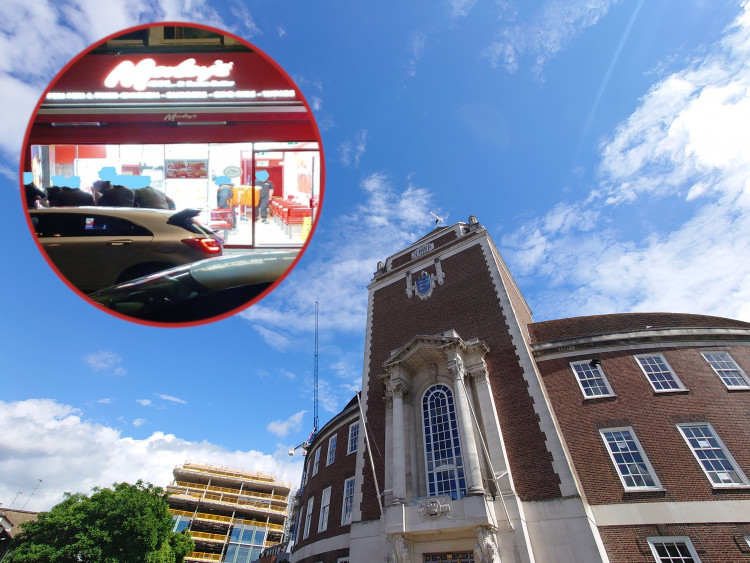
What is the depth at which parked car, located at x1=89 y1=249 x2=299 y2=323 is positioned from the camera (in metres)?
4.80

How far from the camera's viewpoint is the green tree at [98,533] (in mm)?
27031

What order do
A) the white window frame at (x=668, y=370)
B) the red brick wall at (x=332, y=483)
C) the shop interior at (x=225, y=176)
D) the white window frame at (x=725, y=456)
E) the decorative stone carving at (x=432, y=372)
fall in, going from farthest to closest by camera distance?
the red brick wall at (x=332, y=483) < the decorative stone carving at (x=432, y=372) < the white window frame at (x=668, y=370) < the white window frame at (x=725, y=456) < the shop interior at (x=225, y=176)

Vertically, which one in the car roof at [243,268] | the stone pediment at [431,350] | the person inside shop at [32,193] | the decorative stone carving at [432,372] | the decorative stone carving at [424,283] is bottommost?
the car roof at [243,268]

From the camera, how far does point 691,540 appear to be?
14.6 meters

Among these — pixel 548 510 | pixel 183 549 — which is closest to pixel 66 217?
pixel 548 510

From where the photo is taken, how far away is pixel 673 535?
14852 millimetres

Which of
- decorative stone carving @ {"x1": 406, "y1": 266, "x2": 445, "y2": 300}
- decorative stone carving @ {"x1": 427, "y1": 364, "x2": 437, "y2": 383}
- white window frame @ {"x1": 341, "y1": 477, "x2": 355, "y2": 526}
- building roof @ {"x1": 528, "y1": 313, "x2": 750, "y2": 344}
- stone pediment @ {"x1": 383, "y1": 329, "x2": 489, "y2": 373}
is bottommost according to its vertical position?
white window frame @ {"x1": 341, "y1": 477, "x2": 355, "y2": 526}

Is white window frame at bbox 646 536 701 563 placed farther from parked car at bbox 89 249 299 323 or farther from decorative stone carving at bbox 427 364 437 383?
parked car at bbox 89 249 299 323

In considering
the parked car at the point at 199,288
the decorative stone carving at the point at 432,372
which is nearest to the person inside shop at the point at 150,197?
the parked car at the point at 199,288

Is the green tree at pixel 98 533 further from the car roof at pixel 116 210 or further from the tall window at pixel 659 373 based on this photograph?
the tall window at pixel 659 373

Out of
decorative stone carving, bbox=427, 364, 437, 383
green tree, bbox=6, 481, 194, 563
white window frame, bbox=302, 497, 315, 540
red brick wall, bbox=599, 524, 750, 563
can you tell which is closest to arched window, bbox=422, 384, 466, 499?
decorative stone carving, bbox=427, 364, 437, 383

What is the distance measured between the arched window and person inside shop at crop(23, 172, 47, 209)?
1815cm

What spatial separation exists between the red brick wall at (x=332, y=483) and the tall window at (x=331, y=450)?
35cm

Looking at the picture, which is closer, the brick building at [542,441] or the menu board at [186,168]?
the menu board at [186,168]
